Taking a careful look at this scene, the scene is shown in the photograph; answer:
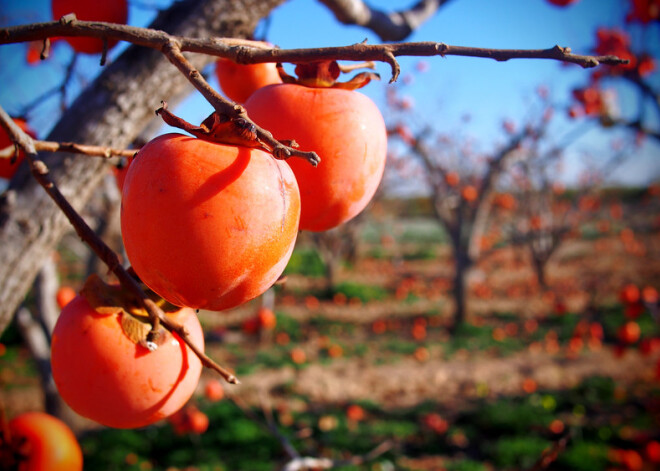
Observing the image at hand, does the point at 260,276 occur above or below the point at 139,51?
below

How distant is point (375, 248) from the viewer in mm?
18984

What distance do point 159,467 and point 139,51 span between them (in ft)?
14.8

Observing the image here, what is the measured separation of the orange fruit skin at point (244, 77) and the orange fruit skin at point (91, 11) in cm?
39

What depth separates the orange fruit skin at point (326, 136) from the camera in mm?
643

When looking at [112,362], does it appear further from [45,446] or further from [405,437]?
[405,437]

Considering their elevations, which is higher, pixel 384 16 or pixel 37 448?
pixel 384 16

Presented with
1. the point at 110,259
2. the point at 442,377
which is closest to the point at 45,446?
the point at 110,259

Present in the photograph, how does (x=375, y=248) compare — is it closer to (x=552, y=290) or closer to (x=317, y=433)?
(x=552, y=290)

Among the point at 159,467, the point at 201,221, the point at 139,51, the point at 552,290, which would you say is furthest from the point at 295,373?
the point at 552,290

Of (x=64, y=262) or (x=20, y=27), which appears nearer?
(x=20, y=27)

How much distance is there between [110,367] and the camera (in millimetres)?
691

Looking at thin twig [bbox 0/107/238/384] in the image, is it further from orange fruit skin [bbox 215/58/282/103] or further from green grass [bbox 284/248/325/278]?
green grass [bbox 284/248/325/278]

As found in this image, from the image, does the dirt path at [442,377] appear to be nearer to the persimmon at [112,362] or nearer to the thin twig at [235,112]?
the persimmon at [112,362]

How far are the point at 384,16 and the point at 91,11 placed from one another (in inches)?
33.3
